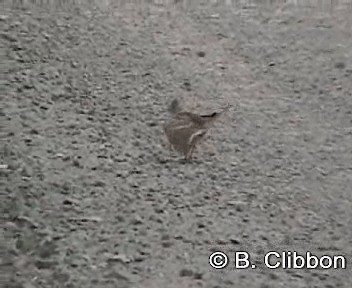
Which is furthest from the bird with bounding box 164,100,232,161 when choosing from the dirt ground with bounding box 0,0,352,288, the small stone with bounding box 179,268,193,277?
the small stone with bounding box 179,268,193,277

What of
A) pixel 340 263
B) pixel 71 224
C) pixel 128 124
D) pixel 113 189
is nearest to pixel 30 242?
pixel 71 224

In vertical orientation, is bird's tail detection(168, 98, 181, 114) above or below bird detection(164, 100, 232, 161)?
above

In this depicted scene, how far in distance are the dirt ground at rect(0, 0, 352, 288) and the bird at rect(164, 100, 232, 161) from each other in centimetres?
3

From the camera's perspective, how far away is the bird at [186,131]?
1685mm

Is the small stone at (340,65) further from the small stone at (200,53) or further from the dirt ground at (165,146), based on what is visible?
the small stone at (200,53)

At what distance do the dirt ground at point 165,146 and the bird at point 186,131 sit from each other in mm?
34

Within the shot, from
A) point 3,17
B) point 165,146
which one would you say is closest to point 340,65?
point 165,146

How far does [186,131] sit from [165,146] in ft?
0.21

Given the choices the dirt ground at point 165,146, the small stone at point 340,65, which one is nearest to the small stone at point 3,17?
the dirt ground at point 165,146

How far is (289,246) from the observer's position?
145 cm

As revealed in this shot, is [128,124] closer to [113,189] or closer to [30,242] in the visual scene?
[113,189]

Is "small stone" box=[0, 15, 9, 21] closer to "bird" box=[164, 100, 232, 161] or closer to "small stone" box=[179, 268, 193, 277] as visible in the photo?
"bird" box=[164, 100, 232, 161]

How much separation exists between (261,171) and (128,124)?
1.21 feet

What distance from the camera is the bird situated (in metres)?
1.68
